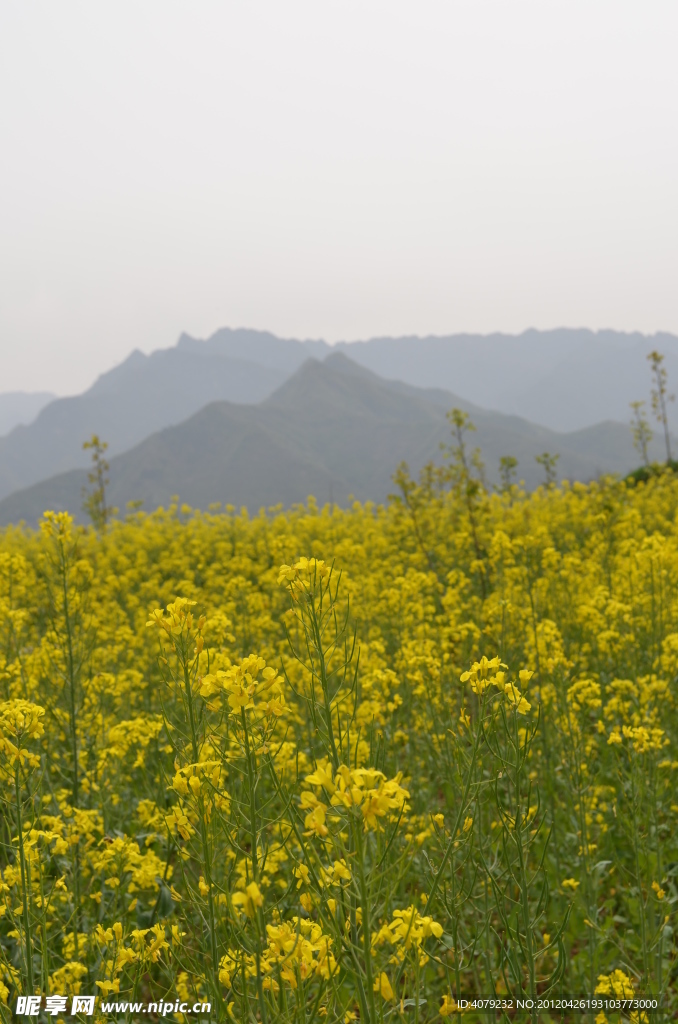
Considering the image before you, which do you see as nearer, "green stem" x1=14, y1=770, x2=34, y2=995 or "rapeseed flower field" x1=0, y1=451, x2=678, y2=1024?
"rapeseed flower field" x1=0, y1=451, x2=678, y2=1024

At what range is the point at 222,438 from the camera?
199 meters

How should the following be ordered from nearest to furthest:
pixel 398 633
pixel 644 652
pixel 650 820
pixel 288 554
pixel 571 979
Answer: pixel 650 820 < pixel 571 979 < pixel 644 652 < pixel 398 633 < pixel 288 554

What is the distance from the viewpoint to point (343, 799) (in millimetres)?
1409

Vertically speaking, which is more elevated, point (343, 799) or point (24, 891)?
point (343, 799)

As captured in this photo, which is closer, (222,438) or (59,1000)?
(59,1000)

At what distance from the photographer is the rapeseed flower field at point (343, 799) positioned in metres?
1.78

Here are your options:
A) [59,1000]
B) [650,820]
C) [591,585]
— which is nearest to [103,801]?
[59,1000]

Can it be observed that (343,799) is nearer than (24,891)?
Yes

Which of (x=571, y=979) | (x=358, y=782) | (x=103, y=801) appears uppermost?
(x=358, y=782)

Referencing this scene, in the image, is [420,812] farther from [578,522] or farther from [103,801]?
[578,522]

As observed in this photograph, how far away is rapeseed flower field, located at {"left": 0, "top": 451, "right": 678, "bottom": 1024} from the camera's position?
1.78 m

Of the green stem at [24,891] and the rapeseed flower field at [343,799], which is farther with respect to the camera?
the green stem at [24,891]

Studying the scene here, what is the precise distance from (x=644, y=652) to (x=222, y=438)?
19716 centimetres

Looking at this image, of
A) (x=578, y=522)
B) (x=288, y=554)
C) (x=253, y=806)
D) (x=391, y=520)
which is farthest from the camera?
(x=391, y=520)
